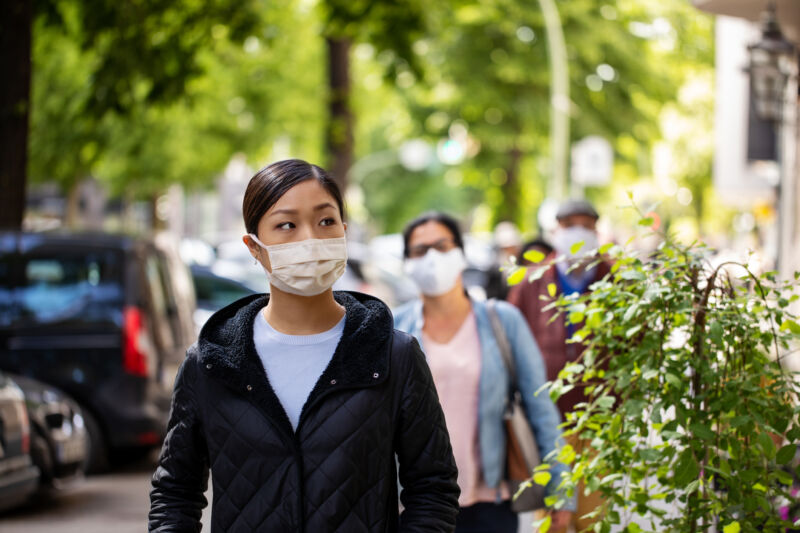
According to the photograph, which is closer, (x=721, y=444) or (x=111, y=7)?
(x=721, y=444)

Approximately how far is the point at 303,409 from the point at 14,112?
9.29 m

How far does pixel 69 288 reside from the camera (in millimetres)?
10297

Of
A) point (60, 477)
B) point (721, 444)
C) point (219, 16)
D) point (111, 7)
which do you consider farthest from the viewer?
point (219, 16)

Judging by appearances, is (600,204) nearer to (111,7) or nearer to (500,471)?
(111,7)

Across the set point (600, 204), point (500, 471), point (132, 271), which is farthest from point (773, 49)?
point (600, 204)

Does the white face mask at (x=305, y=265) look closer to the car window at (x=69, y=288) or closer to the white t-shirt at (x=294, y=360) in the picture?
the white t-shirt at (x=294, y=360)

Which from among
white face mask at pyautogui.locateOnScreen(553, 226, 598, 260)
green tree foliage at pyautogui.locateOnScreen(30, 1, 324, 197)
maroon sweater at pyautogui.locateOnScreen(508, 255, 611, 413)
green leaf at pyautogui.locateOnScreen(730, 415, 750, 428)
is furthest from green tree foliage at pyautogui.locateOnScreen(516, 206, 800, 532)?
green tree foliage at pyautogui.locateOnScreen(30, 1, 324, 197)

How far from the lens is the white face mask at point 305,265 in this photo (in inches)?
114

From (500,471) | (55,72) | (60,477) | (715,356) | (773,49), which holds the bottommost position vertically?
(60,477)

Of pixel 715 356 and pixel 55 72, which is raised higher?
pixel 55 72

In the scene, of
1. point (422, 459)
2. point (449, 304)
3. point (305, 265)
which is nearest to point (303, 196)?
point (305, 265)

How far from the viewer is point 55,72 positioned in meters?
26.9

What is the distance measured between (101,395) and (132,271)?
1040mm

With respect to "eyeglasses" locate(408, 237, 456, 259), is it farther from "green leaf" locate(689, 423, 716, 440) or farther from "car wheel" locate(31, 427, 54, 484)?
"car wheel" locate(31, 427, 54, 484)
